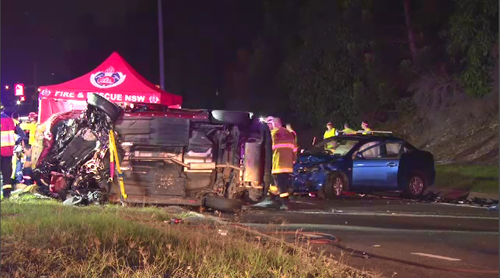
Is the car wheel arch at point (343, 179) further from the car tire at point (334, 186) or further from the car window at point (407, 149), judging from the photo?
the car window at point (407, 149)

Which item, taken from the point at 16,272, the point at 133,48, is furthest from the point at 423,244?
the point at 133,48

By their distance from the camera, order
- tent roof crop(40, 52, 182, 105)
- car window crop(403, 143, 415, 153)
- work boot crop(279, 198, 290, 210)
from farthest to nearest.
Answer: tent roof crop(40, 52, 182, 105) < car window crop(403, 143, 415, 153) < work boot crop(279, 198, 290, 210)

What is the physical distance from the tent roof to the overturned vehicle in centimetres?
712

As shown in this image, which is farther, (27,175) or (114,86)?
(114,86)

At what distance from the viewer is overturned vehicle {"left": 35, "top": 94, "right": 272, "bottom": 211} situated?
10453mm

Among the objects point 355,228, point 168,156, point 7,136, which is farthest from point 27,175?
point 355,228

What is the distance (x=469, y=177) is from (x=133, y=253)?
13030mm

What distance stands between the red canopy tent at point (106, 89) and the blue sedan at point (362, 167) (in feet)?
18.3

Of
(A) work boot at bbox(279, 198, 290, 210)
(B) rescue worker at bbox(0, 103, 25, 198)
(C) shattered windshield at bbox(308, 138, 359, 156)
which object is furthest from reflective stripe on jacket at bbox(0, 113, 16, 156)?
(C) shattered windshield at bbox(308, 138, 359, 156)

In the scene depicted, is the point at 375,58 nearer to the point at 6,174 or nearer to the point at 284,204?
the point at 284,204

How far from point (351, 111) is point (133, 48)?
17.2m

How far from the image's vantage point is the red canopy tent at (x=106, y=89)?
686 inches

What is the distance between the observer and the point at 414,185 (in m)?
15.1

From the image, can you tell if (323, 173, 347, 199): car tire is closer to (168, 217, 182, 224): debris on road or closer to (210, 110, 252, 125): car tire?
(210, 110, 252, 125): car tire
